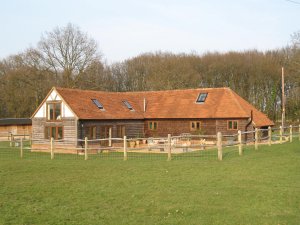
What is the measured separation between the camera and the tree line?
53.7m

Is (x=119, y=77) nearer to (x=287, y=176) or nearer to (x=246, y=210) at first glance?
(x=287, y=176)

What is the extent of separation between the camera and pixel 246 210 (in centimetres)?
934

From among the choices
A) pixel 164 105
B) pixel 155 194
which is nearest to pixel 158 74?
pixel 164 105

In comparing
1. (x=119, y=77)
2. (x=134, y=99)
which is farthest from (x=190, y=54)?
(x=134, y=99)

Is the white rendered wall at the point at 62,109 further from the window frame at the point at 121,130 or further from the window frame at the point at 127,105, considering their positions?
the window frame at the point at 127,105

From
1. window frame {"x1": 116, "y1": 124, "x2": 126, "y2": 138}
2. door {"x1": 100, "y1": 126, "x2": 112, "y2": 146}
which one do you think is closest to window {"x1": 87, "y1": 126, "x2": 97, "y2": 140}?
door {"x1": 100, "y1": 126, "x2": 112, "y2": 146}

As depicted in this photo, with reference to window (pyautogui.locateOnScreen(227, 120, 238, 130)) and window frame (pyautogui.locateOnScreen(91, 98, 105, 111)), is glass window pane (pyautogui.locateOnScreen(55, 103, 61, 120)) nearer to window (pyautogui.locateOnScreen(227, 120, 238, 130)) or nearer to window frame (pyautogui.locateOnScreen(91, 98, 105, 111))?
window frame (pyautogui.locateOnScreen(91, 98, 105, 111))

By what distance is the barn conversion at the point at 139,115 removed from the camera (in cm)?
3145

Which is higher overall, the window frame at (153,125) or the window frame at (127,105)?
the window frame at (127,105)

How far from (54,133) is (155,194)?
22.1 metres

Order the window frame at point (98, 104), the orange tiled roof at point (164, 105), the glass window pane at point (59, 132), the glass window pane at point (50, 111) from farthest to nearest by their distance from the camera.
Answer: the window frame at point (98, 104) < the orange tiled roof at point (164, 105) < the glass window pane at point (50, 111) < the glass window pane at point (59, 132)

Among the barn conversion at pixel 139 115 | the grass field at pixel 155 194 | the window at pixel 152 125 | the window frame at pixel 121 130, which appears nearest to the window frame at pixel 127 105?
the barn conversion at pixel 139 115

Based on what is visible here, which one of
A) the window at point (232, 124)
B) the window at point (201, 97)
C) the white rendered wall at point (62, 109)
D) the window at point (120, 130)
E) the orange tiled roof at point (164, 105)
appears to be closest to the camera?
the white rendered wall at point (62, 109)

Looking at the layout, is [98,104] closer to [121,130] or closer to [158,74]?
[121,130]
